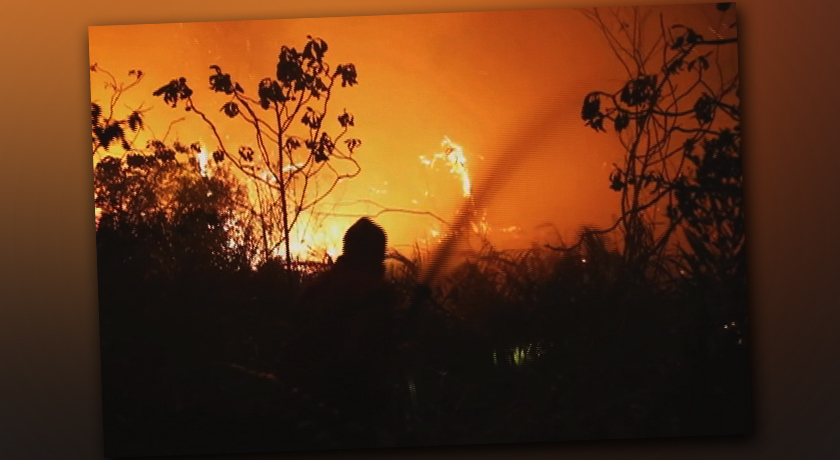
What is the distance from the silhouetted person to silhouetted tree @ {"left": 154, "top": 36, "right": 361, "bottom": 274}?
0.18 m

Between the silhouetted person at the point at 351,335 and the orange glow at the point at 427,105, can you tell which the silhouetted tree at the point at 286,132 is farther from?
the silhouetted person at the point at 351,335

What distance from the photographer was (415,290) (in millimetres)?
2992

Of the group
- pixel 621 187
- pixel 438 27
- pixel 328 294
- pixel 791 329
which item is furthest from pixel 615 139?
pixel 328 294

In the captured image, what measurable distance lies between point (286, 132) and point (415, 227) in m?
0.54

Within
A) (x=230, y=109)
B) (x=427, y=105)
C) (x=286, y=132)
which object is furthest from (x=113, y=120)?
(x=427, y=105)

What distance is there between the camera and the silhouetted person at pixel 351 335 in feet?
9.77

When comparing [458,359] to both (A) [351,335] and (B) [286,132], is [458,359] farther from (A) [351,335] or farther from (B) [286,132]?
(B) [286,132]

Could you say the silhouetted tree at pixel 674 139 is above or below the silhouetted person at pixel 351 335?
above

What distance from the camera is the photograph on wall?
2975mm

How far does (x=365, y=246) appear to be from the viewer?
299 centimetres

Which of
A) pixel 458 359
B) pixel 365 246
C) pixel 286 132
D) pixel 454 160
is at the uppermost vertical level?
pixel 286 132

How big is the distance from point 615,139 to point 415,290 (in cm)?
86

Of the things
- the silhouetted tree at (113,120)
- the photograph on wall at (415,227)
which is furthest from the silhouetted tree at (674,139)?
the silhouetted tree at (113,120)

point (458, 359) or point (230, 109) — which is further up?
point (230, 109)
